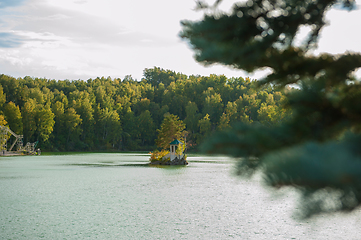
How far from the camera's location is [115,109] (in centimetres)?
6291

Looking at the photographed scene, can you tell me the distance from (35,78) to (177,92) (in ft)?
84.3

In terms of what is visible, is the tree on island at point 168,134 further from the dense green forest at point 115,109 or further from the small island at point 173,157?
the dense green forest at point 115,109

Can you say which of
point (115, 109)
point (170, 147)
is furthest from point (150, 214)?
point (115, 109)

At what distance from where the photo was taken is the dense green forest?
50844 mm

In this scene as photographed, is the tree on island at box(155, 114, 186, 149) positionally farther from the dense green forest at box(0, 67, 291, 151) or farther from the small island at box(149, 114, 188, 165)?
the dense green forest at box(0, 67, 291, 151)

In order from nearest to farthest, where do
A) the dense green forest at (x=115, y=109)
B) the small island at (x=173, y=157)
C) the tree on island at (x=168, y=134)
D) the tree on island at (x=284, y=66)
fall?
the tree on island at (x=284, y=66) < the small island at (x=173, y=157) < the tree on island at (x=168, y=134) < the dense green forest at (x=115, y=109)

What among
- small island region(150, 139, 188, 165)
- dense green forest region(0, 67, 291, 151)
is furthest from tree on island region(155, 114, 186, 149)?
dense green forest region(0, 67, 291, 151)

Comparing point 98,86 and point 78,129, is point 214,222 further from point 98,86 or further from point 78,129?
point 98,86

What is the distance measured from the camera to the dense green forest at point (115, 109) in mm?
50844

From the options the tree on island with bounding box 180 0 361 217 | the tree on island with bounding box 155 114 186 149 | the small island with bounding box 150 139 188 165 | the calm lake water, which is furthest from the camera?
the tree on island with bounding box 155 114 186 149

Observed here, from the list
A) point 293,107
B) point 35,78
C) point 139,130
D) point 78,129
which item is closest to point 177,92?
point 139,130

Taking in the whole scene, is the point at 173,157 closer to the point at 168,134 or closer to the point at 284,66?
the point at 168,134

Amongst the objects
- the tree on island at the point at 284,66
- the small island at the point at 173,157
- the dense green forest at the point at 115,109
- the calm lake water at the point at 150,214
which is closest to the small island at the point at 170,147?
the small island at the point at 173,157

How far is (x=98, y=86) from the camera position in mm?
68375
